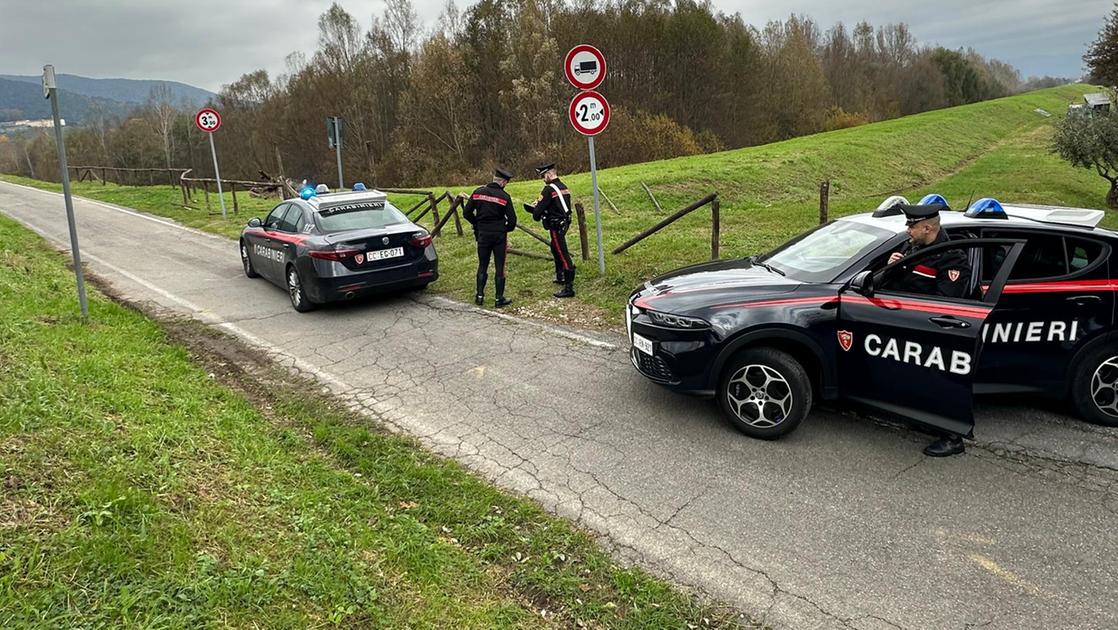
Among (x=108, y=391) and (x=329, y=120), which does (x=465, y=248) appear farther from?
(x=108, y=391)

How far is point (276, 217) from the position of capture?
9773mm

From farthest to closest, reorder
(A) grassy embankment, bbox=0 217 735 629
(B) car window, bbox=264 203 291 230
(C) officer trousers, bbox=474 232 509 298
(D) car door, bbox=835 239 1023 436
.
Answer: (B) car window, bbox=264 203 291 230 → (C) officer trousers, bbox=474 232 509 298 → (D) car door, bbox=835 239 1023 436 → (A) grassy embankment, bbox=0 217 735 629

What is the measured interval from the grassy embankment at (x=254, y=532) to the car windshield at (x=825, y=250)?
2791 mm

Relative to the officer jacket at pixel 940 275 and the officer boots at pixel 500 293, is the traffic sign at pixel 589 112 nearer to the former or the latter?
the officer boots at pixel 500 293

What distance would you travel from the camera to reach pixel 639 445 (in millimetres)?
4672

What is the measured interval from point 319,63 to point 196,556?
56.9 meters

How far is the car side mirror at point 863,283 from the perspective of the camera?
4.59 meters

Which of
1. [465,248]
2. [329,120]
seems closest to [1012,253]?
[465,248]

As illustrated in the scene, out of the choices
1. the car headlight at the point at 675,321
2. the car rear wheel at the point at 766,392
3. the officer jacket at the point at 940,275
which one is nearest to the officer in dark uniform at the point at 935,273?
the officer jacket at the point at 940,275

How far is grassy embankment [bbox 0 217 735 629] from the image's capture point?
9.08ft

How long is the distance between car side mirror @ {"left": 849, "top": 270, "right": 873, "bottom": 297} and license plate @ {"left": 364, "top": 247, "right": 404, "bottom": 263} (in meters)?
5.77

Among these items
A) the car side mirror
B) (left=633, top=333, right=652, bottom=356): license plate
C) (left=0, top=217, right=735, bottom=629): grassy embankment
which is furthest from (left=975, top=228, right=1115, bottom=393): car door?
(left=0, top=217, right=735, bottom=629): grassy embankment

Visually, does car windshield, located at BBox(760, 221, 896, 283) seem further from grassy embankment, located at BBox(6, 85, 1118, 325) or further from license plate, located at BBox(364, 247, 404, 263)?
license plate, located at BBox(364, 247, 404, 263)

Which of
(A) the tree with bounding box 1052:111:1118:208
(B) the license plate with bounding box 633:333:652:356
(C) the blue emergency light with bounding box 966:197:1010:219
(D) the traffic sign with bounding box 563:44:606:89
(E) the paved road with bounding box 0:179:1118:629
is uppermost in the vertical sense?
(D) the traffic sign with bounding box 563:44:606:89
